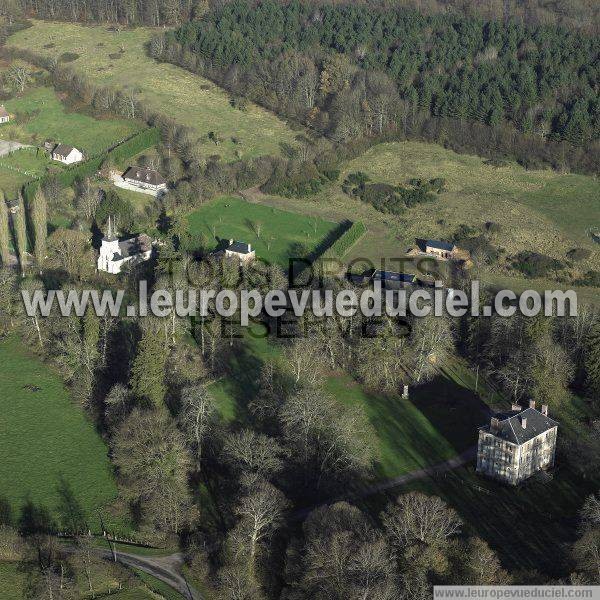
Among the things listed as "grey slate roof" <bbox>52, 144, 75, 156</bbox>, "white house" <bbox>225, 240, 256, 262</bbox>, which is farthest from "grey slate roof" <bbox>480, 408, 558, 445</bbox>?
"grey slate roof" <bbox>52, 144, 75, 156</bbox>

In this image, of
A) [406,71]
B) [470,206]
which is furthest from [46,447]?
[406,71]

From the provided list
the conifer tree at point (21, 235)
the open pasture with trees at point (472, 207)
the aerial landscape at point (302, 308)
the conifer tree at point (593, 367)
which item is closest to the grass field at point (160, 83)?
the aerial landscape at point (302, 308)

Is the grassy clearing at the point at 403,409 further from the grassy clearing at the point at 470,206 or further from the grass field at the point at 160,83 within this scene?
the grass field at the point at 160,83

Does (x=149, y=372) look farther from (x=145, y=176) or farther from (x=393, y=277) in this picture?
(x=145, y=176)

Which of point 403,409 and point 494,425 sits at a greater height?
point 494,425

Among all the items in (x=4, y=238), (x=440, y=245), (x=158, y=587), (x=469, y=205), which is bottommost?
(x=469, y=205)

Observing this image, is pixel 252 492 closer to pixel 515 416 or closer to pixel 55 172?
pixel 515 416

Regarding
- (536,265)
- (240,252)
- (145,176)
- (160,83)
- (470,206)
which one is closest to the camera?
(536,265)

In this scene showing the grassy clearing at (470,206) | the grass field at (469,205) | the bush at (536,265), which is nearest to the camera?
the bush at (536,265)
